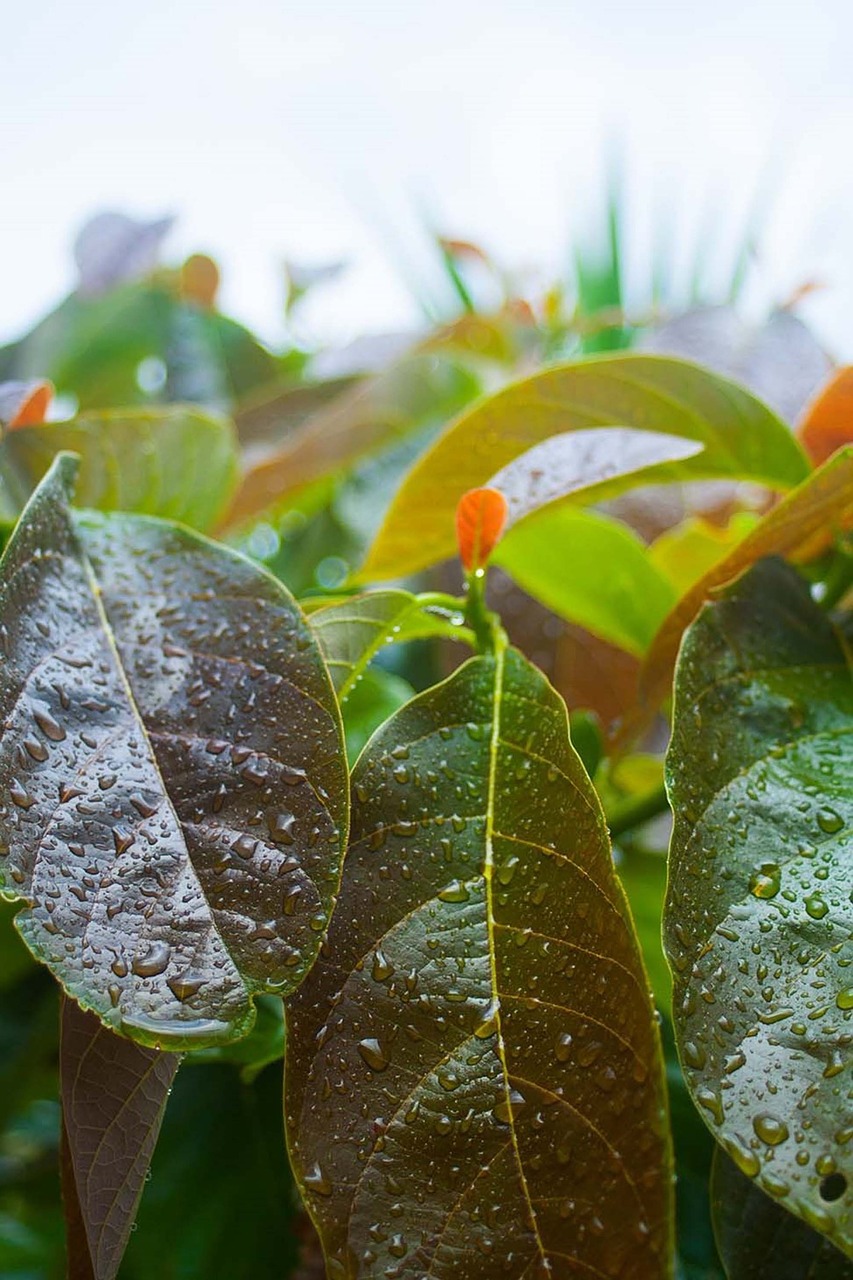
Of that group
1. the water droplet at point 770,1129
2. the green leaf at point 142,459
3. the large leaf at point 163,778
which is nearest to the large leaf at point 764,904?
the water droplet at point 770,1129

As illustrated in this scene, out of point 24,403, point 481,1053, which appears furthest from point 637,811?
point 24,403

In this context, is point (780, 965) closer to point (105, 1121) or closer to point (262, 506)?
point (105, 1121)

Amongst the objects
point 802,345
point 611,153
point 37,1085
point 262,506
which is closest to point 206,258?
point 262,506

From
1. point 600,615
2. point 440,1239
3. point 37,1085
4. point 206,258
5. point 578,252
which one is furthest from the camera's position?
point 578,252

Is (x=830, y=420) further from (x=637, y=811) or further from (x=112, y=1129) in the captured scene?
(x=112, y=1129)

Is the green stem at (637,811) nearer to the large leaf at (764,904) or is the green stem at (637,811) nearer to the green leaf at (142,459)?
the large leaf at (764,904)

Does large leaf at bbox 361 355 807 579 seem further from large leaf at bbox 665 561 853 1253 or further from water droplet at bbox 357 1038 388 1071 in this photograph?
water droplet at bbox 357 1038 388 1071

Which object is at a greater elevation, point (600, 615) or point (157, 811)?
point (157, 811)

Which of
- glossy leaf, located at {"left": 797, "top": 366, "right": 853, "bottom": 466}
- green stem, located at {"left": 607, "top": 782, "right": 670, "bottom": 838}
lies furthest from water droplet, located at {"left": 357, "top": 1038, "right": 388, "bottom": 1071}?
glossy leaf, located at {"left": 797, "top": 366, "right": 853, "bottom": 466}
